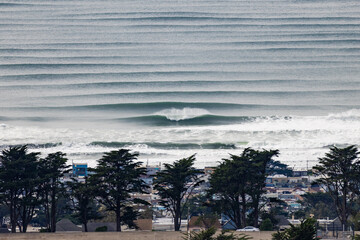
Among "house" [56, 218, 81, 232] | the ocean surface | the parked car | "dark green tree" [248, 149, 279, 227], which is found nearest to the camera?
the parked car

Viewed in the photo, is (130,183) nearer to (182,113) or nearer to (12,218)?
(12,218)

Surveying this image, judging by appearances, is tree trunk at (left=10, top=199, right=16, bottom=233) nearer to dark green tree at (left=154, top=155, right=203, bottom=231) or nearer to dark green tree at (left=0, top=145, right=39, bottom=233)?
dark green tree at (left=0, top=145, right=39, bottom=233)

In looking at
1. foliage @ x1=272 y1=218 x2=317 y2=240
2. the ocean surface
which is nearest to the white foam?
the ocean surface

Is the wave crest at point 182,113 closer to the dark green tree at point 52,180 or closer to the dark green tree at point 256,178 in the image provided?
the dark green tree at point 256,178

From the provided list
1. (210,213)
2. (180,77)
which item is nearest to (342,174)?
(210,213)

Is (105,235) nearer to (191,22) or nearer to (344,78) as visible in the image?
(344,78)

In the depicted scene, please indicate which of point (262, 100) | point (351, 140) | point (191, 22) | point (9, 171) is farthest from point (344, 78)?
point (9, 171)

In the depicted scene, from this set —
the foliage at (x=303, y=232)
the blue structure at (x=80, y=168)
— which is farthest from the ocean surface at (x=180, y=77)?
the foliage at (x=303, y=232)
